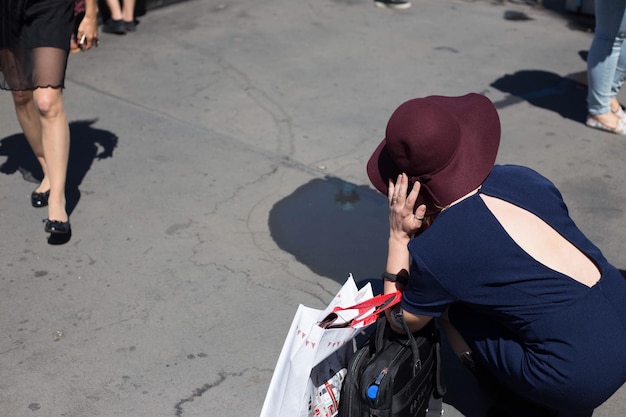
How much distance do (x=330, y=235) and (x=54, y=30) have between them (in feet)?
5.56

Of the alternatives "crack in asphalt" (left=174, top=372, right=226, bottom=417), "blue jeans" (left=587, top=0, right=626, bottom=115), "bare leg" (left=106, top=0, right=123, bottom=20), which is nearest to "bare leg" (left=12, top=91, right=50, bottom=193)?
"crack in asphalt" (left=174, top=372, right=226, bottom=417)

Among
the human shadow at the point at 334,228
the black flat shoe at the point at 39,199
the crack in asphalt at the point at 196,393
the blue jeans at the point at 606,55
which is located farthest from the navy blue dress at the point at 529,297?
the blue jeans at the point at 606,55

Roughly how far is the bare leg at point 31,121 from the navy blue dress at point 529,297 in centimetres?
261

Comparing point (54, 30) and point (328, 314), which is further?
point (54, 30)

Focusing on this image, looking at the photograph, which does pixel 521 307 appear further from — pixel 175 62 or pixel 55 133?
pixel 175 62

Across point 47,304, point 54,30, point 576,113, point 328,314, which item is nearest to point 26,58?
point 54,30

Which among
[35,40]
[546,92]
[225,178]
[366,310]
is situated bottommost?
[225,178]

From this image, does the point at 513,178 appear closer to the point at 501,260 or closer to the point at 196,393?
the point at 501,260

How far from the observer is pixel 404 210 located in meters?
2.47

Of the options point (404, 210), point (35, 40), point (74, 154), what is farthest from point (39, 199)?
point (404, 210)

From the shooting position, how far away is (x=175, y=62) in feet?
21.5

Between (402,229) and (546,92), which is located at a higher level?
(402,229)

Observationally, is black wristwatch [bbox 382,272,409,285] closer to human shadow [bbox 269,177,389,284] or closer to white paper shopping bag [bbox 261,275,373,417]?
white paper shopping bag [bbox 261,275,373,417]

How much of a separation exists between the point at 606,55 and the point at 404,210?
330 cm
